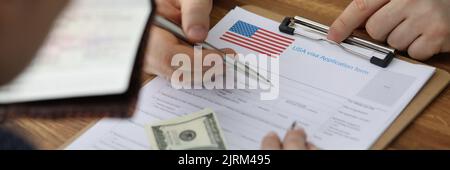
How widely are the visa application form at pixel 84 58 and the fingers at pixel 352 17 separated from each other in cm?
39

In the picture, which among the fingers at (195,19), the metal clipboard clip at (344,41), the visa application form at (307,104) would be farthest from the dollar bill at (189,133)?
the metal clipboard clip at (344,41)

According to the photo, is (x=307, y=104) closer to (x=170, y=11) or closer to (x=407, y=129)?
(x=407, y=129)

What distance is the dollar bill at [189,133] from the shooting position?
2.22ft

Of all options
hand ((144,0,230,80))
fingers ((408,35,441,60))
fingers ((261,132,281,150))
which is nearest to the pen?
hand ((144,0,230,80))

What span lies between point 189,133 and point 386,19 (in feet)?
1.17

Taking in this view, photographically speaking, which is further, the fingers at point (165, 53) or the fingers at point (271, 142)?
the fingers at point (165, 53)

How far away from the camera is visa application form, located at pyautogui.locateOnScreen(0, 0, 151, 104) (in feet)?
1.50

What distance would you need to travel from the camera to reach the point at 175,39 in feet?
2.61

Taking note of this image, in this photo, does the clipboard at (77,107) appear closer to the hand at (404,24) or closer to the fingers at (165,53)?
the fingers at (165,53)

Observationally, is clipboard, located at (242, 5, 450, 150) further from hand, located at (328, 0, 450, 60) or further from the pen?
the pen

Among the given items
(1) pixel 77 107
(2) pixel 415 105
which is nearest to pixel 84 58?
(1) pixel 77 107
